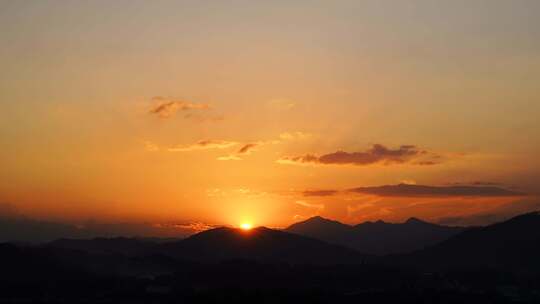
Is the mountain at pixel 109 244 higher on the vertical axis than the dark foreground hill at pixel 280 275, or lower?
higher

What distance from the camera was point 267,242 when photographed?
170m

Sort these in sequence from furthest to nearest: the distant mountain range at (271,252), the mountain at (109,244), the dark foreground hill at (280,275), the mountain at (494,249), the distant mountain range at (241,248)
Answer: the mountain at (109,244) → the distant mountain range at (241,248) → the mountain at (494,249) → the distant mountain range at (271,252) → the dark foreground hill at (280,275)

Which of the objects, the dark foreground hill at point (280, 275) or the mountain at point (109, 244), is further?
the mountain at point (109, 244)

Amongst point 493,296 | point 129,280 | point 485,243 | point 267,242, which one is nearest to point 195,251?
point 267,242

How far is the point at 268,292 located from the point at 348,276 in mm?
36502

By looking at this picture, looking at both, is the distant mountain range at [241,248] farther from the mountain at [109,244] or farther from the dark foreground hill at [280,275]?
the dark foreground hill at [280,275]

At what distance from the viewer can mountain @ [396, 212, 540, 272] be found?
458 ft

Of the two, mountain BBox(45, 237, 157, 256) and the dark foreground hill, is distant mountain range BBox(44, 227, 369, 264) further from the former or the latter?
the dark foreground hill

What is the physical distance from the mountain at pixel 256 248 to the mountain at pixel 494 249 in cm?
1697

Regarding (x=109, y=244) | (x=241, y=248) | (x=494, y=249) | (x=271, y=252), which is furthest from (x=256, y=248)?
(x=494, y=249)

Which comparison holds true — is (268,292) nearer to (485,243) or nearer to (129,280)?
(129,280)

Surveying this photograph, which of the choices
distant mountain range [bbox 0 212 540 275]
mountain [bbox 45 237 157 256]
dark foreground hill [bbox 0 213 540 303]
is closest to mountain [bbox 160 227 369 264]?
Result: distant mountain range [bbox 0 212 540 275]

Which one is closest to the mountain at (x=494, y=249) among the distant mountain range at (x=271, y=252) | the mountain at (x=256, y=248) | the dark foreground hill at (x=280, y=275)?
the distant mountain range at (x=271, y=252)

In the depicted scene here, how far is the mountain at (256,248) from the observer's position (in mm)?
158750
